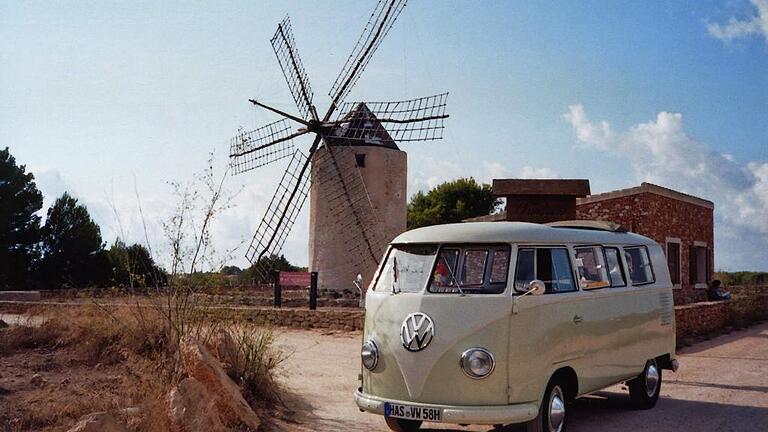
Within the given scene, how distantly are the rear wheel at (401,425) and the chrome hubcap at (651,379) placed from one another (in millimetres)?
3484

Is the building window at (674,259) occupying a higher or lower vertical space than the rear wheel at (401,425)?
higher

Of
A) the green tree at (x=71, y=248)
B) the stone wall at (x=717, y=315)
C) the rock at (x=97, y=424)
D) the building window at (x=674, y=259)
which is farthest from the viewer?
the green tree at (x=71, y=248)

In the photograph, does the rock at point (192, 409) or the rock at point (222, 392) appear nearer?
the rock at point (192, 409)

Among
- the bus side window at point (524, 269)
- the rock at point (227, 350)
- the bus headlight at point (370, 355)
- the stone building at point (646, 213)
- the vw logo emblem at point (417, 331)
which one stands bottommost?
the rock at point (227, 350)

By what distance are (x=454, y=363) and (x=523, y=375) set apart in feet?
2.19

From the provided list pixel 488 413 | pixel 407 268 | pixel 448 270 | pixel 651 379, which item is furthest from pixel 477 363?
pixel 651 379

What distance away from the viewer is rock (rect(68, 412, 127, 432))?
5.97 meters

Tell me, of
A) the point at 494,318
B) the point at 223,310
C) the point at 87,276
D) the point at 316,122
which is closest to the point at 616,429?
the point at 494,318

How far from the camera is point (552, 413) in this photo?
7.45 meters

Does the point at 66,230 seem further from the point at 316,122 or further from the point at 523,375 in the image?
Result: the point at 523,375

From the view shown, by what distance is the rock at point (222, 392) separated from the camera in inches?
302

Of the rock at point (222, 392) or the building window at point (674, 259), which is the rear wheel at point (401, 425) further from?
the building window at point (674, 259)

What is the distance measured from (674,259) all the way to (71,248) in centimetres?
2799

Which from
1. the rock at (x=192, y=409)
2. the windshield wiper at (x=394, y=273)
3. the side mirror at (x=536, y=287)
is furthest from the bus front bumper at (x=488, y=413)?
the rock at (x=192, y=409)
